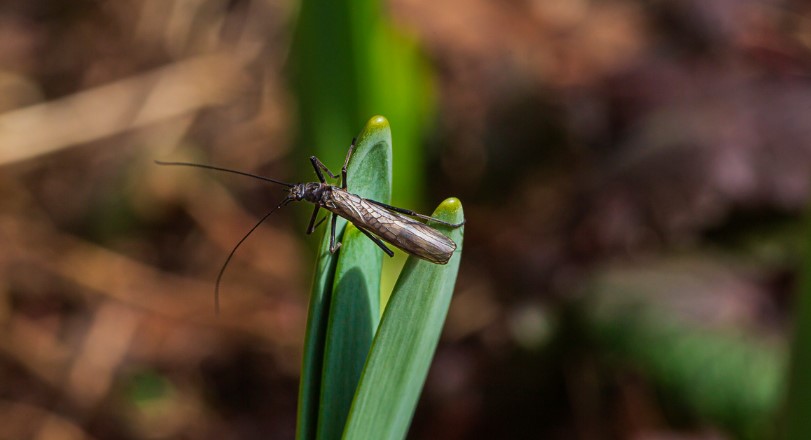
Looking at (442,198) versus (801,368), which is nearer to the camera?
(801,368)

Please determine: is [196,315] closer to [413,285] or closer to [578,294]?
[578,294]

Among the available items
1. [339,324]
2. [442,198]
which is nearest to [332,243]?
[339,324]

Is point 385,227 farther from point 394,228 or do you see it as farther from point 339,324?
point 339,324

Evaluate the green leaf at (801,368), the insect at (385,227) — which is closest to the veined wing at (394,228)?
the insect at (385,227)

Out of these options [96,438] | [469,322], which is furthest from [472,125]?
[96,438]

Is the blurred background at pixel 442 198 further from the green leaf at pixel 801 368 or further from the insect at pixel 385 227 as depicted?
the insect at pixel 385 227

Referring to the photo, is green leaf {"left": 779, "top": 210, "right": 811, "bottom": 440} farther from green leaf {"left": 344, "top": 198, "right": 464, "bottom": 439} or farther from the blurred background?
green leaf {"left": 344, "top": 198, "right": 464, "bottom": 439}

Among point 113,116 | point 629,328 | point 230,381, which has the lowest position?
point 230,381

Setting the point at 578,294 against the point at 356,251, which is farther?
the point at 578,294
